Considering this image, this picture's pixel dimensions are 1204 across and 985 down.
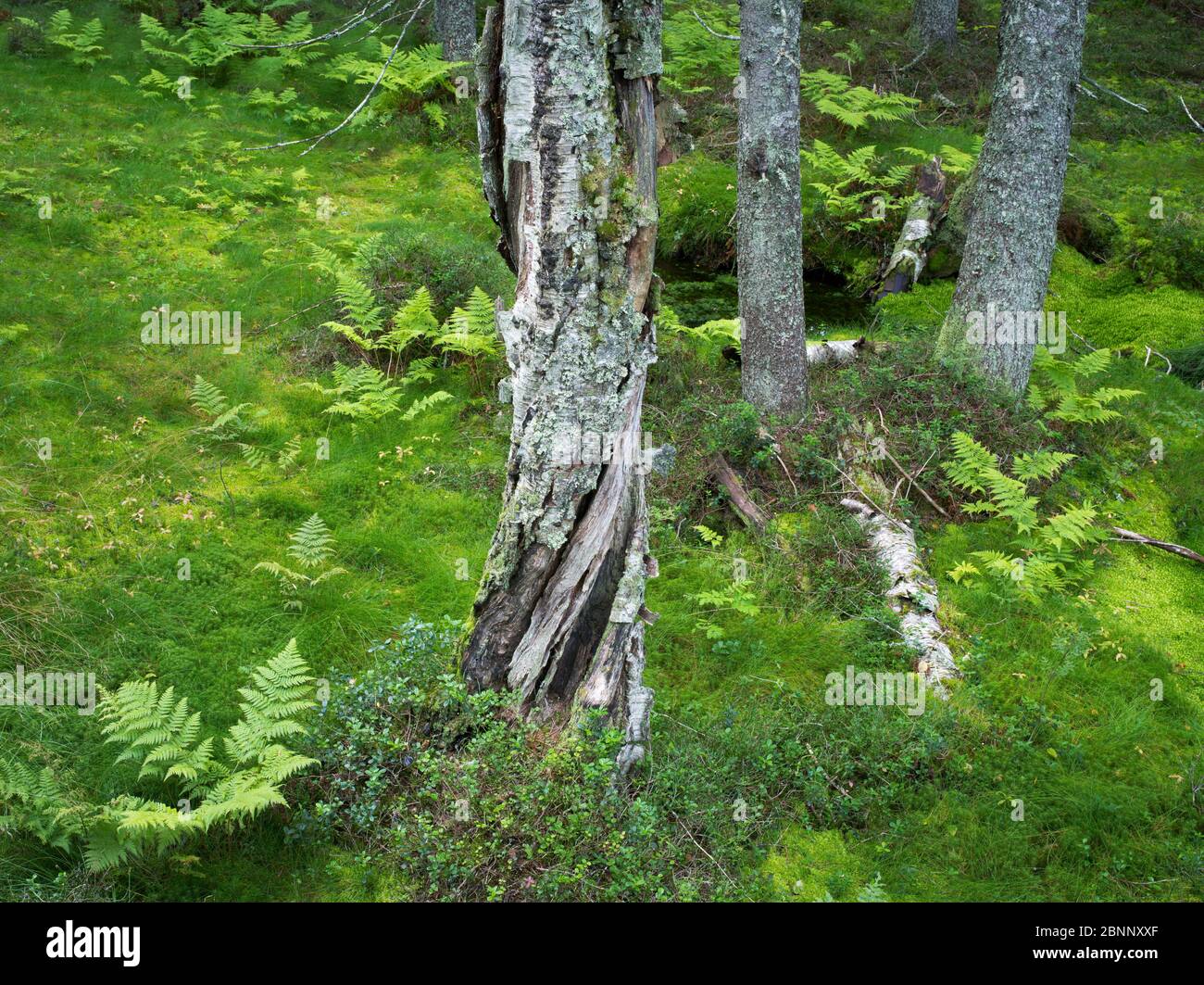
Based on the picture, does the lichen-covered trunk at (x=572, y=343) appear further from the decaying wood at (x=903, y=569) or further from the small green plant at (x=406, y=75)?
the small green plant at (x=406, y=75)

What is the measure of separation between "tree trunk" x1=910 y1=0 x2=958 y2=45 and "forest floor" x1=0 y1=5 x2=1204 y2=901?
30.7 feet

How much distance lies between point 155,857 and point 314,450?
440 centimetres

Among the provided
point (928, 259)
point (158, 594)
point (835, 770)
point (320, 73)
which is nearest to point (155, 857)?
point (158, 594)

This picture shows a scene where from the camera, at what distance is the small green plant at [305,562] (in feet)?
20.8

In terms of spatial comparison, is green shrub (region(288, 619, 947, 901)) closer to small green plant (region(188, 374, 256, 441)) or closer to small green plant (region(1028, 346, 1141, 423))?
small green plant (region(188, 374, 256, 441))

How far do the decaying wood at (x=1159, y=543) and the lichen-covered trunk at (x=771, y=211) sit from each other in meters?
3.08

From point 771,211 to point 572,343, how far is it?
4734mm

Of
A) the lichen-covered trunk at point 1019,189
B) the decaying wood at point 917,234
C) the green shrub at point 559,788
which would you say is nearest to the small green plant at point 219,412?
the green shrub at point 559,788

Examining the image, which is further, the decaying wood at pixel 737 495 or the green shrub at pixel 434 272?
the green shrub at pixel 434 272

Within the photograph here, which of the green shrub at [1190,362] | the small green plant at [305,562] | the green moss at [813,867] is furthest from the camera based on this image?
the green shrub at [1190,362]

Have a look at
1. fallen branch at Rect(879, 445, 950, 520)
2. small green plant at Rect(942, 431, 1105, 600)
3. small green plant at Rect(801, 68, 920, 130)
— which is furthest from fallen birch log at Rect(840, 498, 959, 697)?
small green plant at Rect(801, 68, 920, 130)

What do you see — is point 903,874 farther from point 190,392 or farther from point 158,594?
point 190,392

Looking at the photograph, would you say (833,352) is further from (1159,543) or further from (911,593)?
(911,593)
